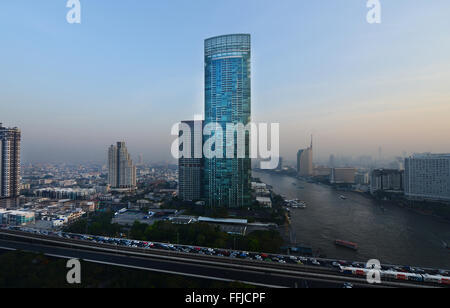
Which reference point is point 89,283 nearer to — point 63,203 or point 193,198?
point 193,198

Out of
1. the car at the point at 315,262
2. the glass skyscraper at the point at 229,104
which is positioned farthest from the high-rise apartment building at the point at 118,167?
the car at the point at 315,262

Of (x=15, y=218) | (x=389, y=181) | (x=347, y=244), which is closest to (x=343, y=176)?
(x=389, y=181)

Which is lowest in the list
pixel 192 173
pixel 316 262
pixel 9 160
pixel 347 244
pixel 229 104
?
pixel 347 244

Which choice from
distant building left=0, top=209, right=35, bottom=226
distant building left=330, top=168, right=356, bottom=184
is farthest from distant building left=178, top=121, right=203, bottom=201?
distant building left=330, top=168, right=356, bottom=184

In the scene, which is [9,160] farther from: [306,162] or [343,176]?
[306,162]

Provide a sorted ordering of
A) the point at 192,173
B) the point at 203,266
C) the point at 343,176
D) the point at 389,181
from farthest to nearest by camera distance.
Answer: the point at 343,176 → the point at 389,181 → the point at 192,173 → the point at 203,266
